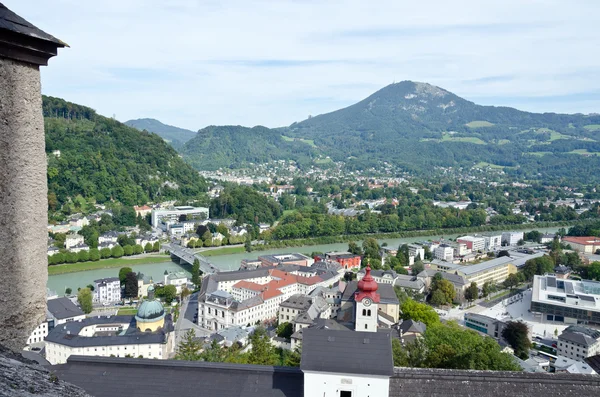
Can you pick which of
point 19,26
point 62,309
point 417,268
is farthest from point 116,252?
point 19,26

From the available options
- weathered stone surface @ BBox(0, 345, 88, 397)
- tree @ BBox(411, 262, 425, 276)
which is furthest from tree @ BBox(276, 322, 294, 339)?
weathered stone surface @ BBox(0, 345, 88, 397)

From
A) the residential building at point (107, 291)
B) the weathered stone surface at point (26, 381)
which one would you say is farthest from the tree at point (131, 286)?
the weathered stone surface at point (26, 381)

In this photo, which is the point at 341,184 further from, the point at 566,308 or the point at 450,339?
the point at 450,339

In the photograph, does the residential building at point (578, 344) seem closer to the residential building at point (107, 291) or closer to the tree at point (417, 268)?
the tree at point (417, 268)

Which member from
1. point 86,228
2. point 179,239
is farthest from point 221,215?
point 86,228

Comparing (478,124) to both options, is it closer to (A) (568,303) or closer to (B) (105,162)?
(B) (105,162)

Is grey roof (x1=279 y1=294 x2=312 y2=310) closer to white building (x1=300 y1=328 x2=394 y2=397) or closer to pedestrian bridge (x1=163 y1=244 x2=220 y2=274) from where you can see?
pedestrian bridge (x1=163 y1=244 x2=220 y2=274)

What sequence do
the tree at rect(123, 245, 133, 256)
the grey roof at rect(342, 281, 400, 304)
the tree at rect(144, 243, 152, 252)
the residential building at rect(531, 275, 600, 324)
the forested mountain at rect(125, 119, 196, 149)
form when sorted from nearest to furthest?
the grey roof at rect(342, 281, 400, 304)
the residential building at rect(531, 275, 600, 324)
the tree at rect(123, 245, 133, 256)
the tree at rect(144, 243, 152, 252)
the forested mountain at rect(125, 119, 196, 149)
